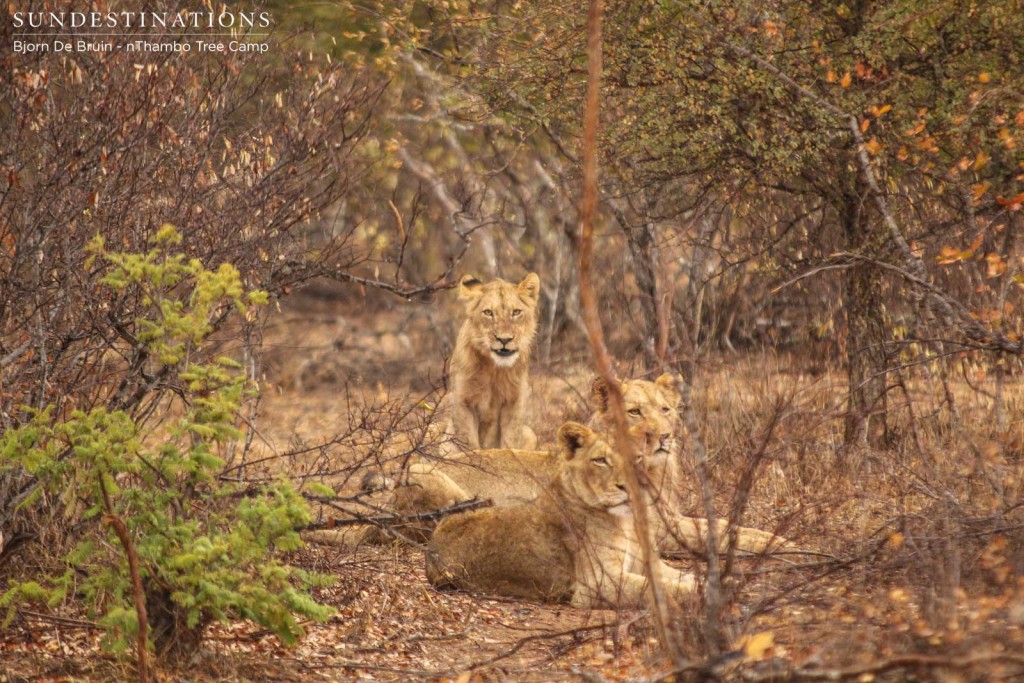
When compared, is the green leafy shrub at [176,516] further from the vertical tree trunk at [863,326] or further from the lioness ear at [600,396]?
the vertical tree trunk at [863,326]

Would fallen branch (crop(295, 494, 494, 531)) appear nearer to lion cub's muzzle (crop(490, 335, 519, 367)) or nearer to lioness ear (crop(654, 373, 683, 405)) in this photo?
lioness ear (crop(654, 373, 683, 405))

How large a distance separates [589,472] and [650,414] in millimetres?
539

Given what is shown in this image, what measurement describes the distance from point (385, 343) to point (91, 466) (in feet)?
48.4

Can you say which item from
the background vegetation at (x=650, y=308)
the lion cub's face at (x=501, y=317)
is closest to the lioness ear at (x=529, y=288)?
the lion cub's face at (x=501, y=317)

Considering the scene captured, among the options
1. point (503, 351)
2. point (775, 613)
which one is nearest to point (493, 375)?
point (503, 351)

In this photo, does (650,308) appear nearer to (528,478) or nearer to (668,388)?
(528,478)

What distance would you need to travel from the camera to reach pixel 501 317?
1055 cm

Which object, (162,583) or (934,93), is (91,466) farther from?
(934,93)

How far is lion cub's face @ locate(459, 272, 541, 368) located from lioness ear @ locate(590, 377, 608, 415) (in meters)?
2.73

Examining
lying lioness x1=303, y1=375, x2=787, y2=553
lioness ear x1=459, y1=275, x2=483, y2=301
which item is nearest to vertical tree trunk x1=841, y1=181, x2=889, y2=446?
lying lioness x1=303, y1=375, x2=787, y2=553

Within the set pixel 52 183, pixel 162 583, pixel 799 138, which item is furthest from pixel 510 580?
pixel 799 138

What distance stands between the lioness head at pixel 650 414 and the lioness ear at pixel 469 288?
2.79 m

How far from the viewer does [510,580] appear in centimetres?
750

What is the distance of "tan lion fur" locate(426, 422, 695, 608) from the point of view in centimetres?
717
